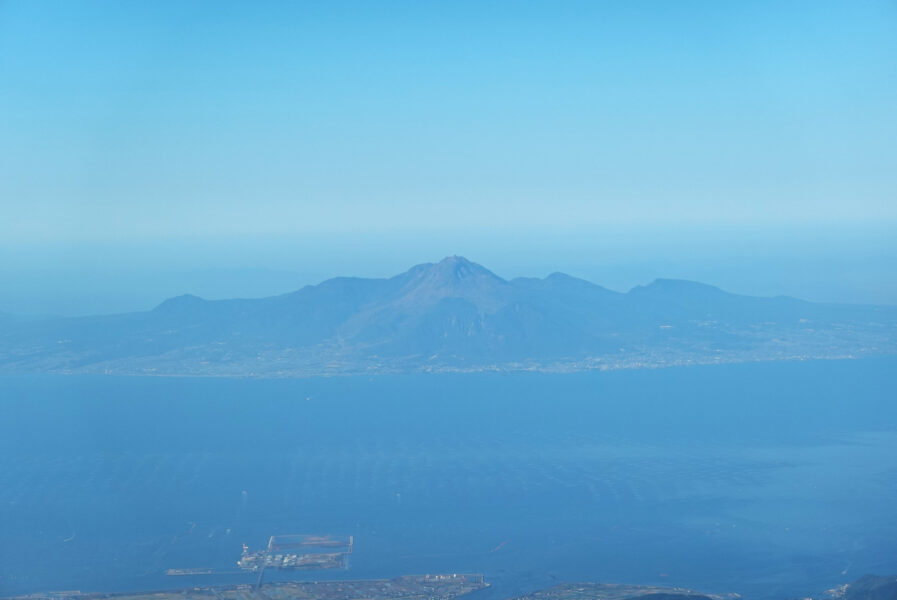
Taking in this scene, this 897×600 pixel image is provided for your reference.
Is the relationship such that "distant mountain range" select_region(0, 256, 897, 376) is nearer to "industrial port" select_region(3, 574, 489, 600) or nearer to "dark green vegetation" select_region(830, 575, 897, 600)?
"industrial port" select_region(3, 574, 489, 600)

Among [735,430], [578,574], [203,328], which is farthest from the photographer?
[203,328]

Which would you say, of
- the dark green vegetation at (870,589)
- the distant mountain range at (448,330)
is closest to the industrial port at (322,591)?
the dark green vegetation at (870,589)

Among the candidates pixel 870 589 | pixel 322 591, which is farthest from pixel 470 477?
pixel 870 589

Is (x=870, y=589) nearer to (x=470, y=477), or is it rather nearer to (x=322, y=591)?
(x=322, y=591)

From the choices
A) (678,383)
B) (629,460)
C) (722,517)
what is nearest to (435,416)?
(629,460)

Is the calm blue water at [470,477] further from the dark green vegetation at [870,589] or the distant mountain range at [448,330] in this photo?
the distant mountain range at [448,330]

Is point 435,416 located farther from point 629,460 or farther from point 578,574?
point 578,574
